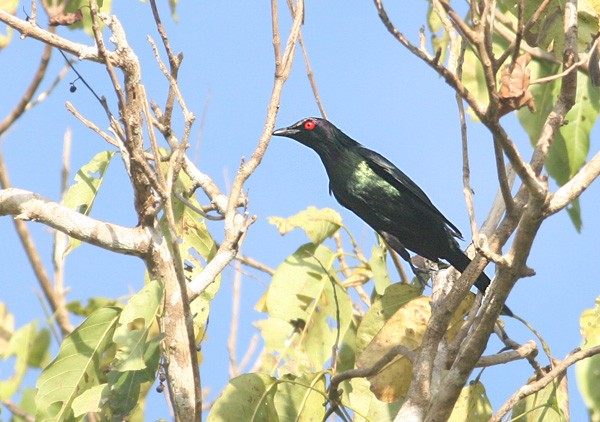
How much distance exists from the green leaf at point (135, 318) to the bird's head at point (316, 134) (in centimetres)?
286

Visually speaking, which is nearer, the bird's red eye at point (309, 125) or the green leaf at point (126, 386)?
the green leaf at point (126, 386)

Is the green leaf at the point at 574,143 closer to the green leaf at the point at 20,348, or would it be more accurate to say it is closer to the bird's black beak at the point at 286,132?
the bird's black beak at the point at 286,132

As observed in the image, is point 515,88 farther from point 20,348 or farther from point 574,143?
point 574,143

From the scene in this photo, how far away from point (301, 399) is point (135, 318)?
0.90 metres

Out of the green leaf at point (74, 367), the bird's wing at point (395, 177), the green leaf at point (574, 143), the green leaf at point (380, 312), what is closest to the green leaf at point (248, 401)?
the green leaf at point (74, 367)

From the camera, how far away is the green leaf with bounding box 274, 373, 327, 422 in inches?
128

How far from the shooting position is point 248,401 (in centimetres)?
313

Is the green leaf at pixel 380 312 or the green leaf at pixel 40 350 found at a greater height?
the green leaf at pixel 380 312

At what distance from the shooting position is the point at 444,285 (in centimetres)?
360

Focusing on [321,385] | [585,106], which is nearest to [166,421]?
[321,385]

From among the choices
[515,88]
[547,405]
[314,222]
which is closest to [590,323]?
[547,405]

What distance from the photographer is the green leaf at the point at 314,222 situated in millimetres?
4031

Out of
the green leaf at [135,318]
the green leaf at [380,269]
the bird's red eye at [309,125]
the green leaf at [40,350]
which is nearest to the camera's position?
the green leaf at [135,318]

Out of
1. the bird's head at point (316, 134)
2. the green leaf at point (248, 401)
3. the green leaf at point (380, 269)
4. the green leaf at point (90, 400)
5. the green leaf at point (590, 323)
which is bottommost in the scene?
the green leaf at point (90, 400)
